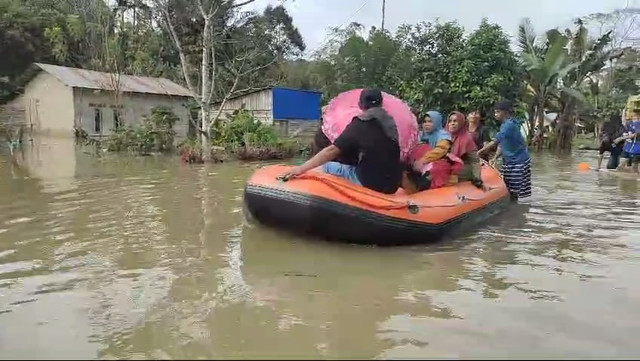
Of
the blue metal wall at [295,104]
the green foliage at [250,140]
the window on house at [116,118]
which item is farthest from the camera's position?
the window on house at [116,118]

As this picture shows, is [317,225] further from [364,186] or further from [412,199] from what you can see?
[412,199]

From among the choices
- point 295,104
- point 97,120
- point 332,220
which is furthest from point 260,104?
point 332,220

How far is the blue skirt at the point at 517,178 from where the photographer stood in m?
8.15

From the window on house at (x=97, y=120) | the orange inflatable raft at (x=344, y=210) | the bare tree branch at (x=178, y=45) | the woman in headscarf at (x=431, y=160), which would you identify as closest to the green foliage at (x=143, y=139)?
the bare tree branch at (x=178, y=45)

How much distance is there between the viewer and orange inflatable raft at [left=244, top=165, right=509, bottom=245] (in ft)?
16.9

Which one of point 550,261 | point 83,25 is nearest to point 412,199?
point 550,261

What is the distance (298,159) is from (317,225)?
1246cm

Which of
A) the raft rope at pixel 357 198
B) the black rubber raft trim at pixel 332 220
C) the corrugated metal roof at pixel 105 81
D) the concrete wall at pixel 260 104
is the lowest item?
the black rubber raft trim at pixel 332 220

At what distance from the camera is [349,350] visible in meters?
3.05

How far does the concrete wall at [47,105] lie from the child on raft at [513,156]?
65.5 ft

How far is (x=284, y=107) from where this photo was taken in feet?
75.9

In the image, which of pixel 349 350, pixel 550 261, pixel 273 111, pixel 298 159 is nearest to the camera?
pixel 349 350

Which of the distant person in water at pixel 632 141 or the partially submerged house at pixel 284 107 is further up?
the partially submerged house at pixel 284 107

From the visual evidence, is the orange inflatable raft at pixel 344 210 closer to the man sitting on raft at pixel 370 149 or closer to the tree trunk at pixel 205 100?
the man sitting on raft at pixel 370 149
